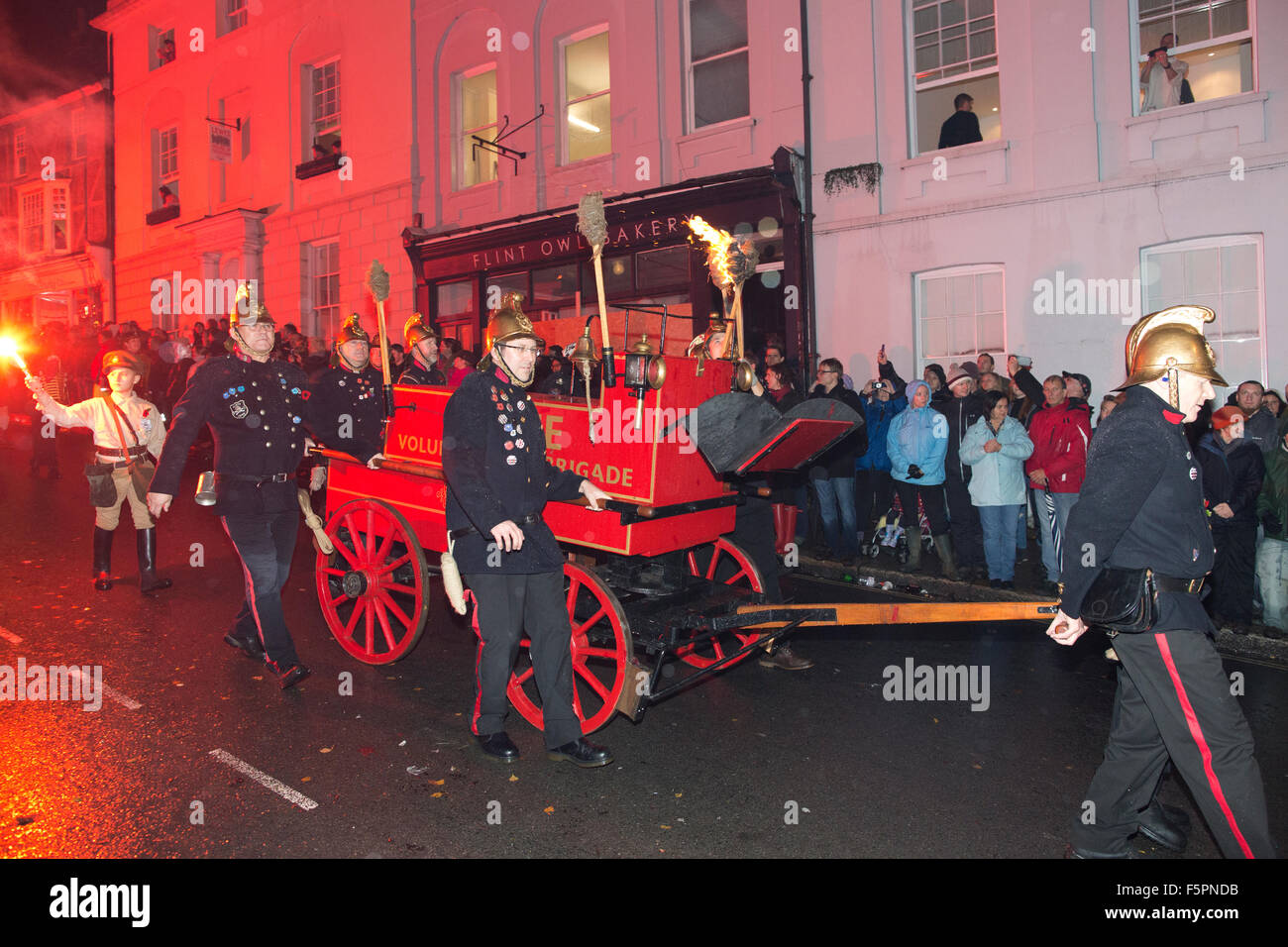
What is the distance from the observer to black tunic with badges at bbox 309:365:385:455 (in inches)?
243

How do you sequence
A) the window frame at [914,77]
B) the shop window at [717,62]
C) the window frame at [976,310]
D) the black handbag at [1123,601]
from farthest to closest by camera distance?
1. the shop window at [717,62]
2. the window frame at [914,77]
3. the window frame at [976,310]
4. the black handbag at [1123,601]

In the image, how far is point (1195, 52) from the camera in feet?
32.4

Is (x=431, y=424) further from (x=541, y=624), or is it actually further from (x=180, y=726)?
(x=180, y=726)

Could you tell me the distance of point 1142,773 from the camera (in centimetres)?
337

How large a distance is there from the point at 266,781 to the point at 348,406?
2.97 m

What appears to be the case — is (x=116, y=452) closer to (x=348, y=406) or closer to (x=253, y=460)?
(x=348, y=406)

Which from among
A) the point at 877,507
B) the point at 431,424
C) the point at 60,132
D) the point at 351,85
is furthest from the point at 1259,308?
the point at 60,132

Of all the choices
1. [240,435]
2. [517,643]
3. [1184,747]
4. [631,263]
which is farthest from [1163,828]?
[631,263]

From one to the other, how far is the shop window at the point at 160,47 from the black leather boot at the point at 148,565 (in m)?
20.1

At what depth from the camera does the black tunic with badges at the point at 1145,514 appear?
315 centimetres

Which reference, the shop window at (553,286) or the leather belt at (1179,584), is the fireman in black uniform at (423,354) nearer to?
the leather belt at (1179,584)

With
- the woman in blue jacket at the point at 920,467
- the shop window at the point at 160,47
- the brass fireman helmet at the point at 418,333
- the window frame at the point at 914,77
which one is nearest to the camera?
the brass fireman helmet at the point at 418,333

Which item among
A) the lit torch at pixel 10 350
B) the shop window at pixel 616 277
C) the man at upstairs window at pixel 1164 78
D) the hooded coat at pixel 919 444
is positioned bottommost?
the hooded coat at pixel 919 444

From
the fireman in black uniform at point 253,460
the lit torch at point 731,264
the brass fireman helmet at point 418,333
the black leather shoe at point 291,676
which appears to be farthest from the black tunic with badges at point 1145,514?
the brass fireman helmet at point 418,333
